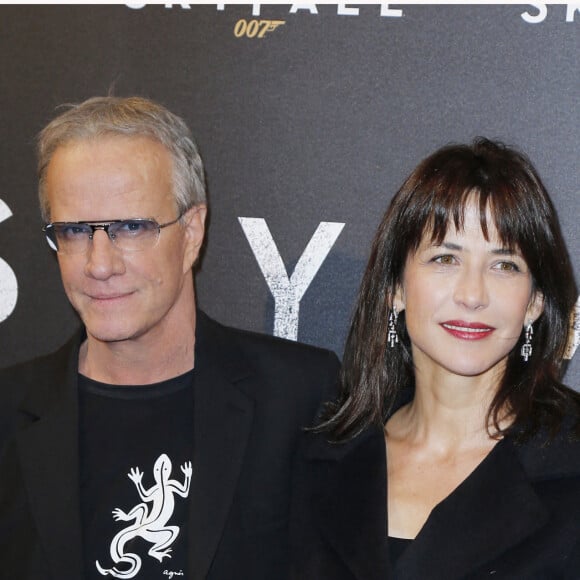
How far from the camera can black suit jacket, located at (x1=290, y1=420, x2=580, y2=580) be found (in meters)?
2.08

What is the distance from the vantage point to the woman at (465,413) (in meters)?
2.15

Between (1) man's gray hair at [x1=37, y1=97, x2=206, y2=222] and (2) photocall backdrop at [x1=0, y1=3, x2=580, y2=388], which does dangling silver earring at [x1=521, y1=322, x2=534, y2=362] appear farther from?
(1) man's gray hair at [x1=37, y1=97, x2=206, y2=222]

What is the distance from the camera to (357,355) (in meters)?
2.59

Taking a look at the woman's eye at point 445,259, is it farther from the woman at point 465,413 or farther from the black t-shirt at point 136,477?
the black t-shirt at point 136,477

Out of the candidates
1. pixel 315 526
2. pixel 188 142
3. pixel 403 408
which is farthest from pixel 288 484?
pixel 188 142

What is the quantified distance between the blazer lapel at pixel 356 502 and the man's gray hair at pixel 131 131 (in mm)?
770

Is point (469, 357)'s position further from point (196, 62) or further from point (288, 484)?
point (196, 62)

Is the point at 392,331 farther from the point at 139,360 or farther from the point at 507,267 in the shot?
the point at 139,360

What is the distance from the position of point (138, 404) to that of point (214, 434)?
8.9 inches

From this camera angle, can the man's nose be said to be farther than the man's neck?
No

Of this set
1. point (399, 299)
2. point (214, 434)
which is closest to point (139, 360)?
point (214, 434)

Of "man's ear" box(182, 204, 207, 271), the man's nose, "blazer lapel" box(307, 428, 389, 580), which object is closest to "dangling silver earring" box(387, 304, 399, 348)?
"blazer lapel" box(307, 428, 389, 580)

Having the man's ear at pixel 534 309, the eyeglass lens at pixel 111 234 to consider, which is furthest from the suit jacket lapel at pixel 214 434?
the man's ear at pixel 534 309

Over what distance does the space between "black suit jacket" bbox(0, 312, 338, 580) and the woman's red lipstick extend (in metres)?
0.57
